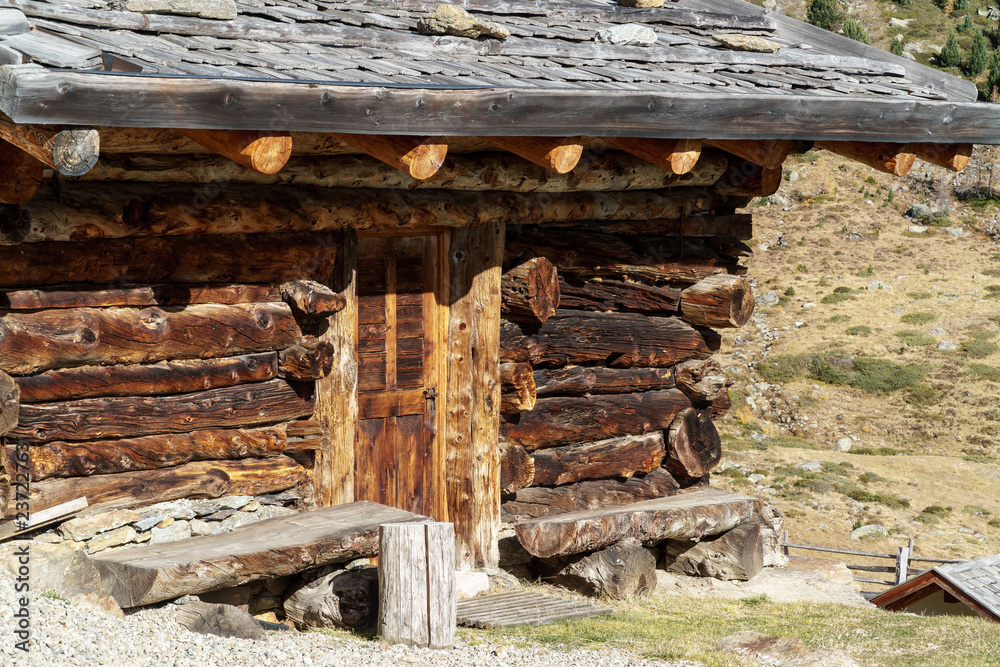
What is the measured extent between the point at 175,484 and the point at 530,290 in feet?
8.46

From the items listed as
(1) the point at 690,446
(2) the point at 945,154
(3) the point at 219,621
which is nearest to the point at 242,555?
(3) the point at 219,621

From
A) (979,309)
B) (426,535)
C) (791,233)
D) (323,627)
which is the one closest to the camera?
(426,535)

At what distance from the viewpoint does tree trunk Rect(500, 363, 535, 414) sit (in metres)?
7.20

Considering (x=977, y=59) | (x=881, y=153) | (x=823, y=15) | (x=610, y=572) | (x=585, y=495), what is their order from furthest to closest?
(x=823, y=15)
(x=977, y=59)
(x=585, y=495)
(x=881, y=153)
(x=610, y=572)

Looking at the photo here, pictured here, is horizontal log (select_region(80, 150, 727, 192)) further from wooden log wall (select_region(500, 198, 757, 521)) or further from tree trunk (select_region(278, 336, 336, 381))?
tree trunk (select_region(278, 336, 336, 381))

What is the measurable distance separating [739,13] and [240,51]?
474 cm

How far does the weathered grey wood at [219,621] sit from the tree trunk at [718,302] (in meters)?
4.18

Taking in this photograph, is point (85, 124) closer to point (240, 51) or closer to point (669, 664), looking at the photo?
point (240, 51)

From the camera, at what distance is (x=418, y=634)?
531 centimetres

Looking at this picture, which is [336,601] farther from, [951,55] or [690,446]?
[951,55]

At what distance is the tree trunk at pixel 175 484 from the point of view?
539cm

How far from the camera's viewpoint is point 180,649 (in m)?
4.71

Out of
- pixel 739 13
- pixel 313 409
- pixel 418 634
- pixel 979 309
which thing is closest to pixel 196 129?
pixel 313 409

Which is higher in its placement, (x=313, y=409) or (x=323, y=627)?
(x=313, y=409)
